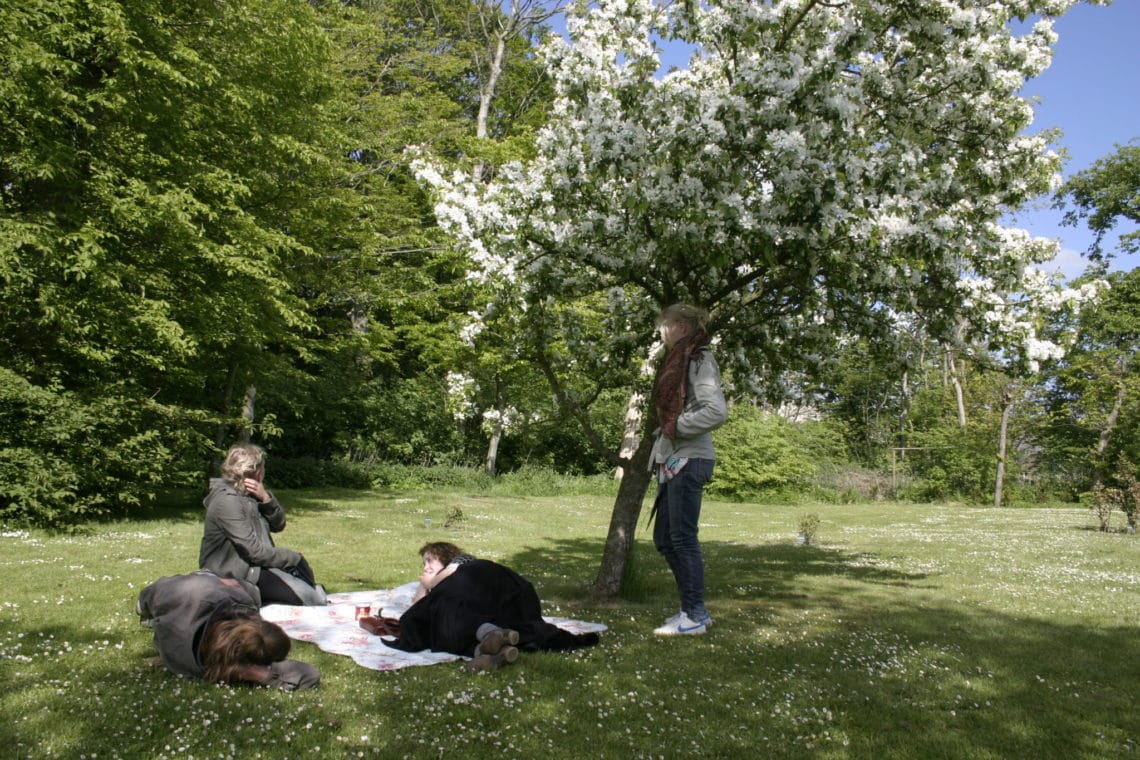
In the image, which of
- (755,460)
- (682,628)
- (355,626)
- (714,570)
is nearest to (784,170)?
(682,628)

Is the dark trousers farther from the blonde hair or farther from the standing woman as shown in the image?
the standing woman

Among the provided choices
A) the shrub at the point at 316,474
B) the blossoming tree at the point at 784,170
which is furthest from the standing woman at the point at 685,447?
the shrub at the point at 316,474

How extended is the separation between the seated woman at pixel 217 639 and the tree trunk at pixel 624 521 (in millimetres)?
3663

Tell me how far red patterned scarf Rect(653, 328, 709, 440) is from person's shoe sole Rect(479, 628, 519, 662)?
6.68 ft

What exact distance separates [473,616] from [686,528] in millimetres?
1813

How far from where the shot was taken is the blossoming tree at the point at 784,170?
629 centimetres

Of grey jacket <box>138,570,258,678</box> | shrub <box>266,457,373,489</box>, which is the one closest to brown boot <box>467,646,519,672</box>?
grey jacket <box>138,570,258,678</box>

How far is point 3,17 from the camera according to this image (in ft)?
36.7

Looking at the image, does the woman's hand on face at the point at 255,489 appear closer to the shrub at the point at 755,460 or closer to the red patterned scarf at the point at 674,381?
the red patterned scarf at the point at 674,381

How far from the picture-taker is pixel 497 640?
5.34 metres

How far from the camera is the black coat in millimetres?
5613

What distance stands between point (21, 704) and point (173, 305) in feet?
36.3

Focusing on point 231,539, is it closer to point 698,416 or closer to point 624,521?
point 624,521

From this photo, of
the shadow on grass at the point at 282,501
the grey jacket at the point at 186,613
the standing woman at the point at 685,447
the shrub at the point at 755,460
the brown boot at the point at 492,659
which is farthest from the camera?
the shrub at the point at 755,460
